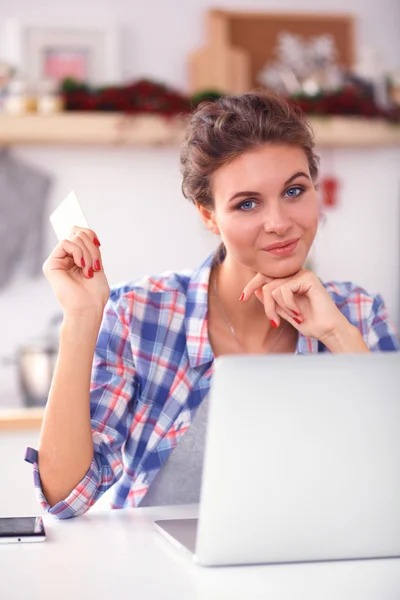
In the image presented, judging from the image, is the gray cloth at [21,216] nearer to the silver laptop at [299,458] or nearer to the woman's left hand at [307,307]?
the woman's left hand at [307,307]

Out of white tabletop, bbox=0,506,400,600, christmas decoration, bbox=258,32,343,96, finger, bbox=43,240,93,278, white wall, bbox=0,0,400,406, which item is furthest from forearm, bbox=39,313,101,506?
christmas decoration, bbox=258,32,343,96

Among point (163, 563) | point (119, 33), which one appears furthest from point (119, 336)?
point (119, 33)

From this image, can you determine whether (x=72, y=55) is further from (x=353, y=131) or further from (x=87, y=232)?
(x=87, y=232)

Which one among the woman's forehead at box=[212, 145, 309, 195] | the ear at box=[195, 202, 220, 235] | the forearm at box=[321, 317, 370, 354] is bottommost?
the forearm at box=[321, 317, 370, 354]

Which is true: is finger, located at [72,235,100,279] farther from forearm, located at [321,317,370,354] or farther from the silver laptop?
the silver laptop

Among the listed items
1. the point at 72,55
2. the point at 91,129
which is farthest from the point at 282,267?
the point at 72,55

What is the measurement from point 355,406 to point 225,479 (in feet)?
0.52

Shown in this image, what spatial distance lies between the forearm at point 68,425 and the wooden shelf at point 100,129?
2.14 m

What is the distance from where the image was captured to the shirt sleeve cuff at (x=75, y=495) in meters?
1.31

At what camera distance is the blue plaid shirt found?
1575mm

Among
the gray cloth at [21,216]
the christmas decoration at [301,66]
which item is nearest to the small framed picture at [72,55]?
the gray cloth at [21,216]

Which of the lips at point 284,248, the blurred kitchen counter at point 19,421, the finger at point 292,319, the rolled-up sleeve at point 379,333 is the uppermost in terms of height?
the lips at point 284,248

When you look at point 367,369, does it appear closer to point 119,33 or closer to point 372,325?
point 372,325

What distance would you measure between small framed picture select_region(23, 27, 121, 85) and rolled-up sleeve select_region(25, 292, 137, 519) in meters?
2.15
